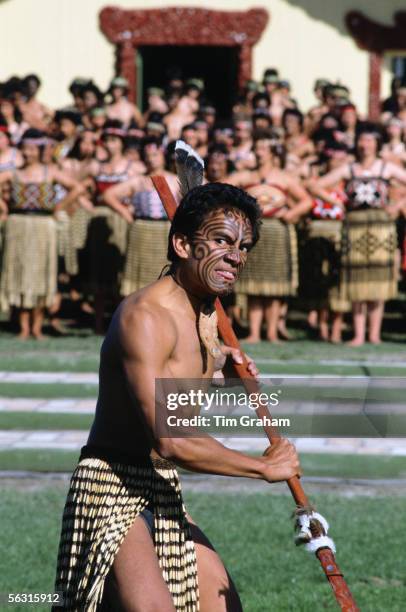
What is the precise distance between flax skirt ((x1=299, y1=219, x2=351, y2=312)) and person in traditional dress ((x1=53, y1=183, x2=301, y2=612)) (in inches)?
278

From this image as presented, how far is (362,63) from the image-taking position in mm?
17969

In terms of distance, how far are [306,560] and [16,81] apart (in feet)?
34.1

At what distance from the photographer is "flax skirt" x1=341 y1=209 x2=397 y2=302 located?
35.5ft

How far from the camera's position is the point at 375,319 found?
11109 millimetres

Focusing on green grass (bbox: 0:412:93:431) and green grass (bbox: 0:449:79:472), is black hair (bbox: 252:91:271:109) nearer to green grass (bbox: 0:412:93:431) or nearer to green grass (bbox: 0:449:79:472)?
green grass (bbox: 0:412:93:431)

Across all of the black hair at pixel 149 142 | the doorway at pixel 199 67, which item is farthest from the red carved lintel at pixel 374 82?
the black hair at pixel 149 142

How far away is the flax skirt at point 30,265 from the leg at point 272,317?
6.00ft

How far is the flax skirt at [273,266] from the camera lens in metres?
11.0

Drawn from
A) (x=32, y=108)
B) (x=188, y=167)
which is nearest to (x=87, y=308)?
(x=32, y=108)

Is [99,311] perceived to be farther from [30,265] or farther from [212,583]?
[212,583]

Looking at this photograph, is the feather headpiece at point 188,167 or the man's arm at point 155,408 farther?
the feather headpiece at point 188,167

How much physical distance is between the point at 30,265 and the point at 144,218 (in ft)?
3.76

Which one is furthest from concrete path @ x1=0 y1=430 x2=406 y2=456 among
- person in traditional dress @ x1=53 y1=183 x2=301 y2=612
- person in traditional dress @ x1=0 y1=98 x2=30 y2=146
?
person in traditional dress @ x1=0 y1=98 x2=30 y2=146

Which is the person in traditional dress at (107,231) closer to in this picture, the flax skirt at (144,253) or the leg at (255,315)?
the flax skirt at (144,253)
